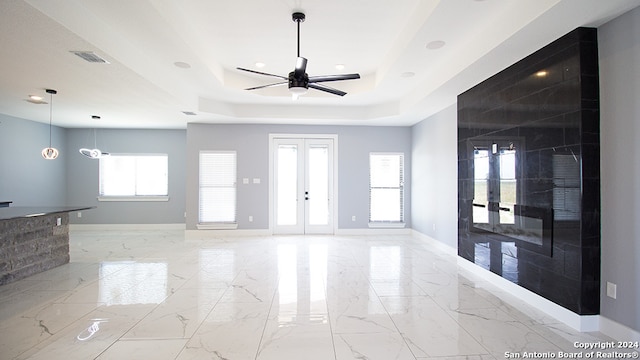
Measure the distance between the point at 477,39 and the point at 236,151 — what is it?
5.30 m

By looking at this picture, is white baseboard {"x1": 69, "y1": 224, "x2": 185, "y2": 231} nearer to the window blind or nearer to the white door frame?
the window blind

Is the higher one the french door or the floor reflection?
the french door

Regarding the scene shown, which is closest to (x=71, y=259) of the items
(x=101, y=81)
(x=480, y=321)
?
(x=101, y=81)

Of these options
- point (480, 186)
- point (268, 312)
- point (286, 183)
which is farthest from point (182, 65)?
point (480, 186)

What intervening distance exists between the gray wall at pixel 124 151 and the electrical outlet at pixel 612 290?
816 centimetres

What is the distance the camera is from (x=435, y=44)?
3566 millimetres

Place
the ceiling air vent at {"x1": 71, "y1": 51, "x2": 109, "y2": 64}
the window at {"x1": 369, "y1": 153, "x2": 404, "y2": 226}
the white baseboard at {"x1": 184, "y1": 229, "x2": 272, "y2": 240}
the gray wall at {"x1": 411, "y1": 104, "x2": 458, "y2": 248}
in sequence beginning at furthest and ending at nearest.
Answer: the window at {"x1": 369, "y1": 153, "x2": 404, "y2": 226}
the white baseboard at {"x1": 184, "y1": 229, "x2": 272, "y2": 240}
the gray wall at {"x1": 411, "y1": 104, "x2": 458, "y2": 248}
the ceiling air vent at {"x1": 71, "y1": 51, "x2": 109, "y2": 64}

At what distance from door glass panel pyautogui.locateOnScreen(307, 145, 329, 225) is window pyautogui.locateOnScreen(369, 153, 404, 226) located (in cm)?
105

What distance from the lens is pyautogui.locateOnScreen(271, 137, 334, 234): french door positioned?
7.25 metres

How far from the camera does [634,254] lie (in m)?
2.38

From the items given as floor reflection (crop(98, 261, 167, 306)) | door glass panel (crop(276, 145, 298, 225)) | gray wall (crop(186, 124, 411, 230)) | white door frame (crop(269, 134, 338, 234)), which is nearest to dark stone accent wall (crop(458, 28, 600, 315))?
gray wall (crop(186, 124, 411, 230))

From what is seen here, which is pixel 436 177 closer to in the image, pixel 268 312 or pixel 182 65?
pixel 268 312

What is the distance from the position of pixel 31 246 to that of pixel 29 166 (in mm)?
3957

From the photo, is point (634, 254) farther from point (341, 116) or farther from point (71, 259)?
point (71, 259)
